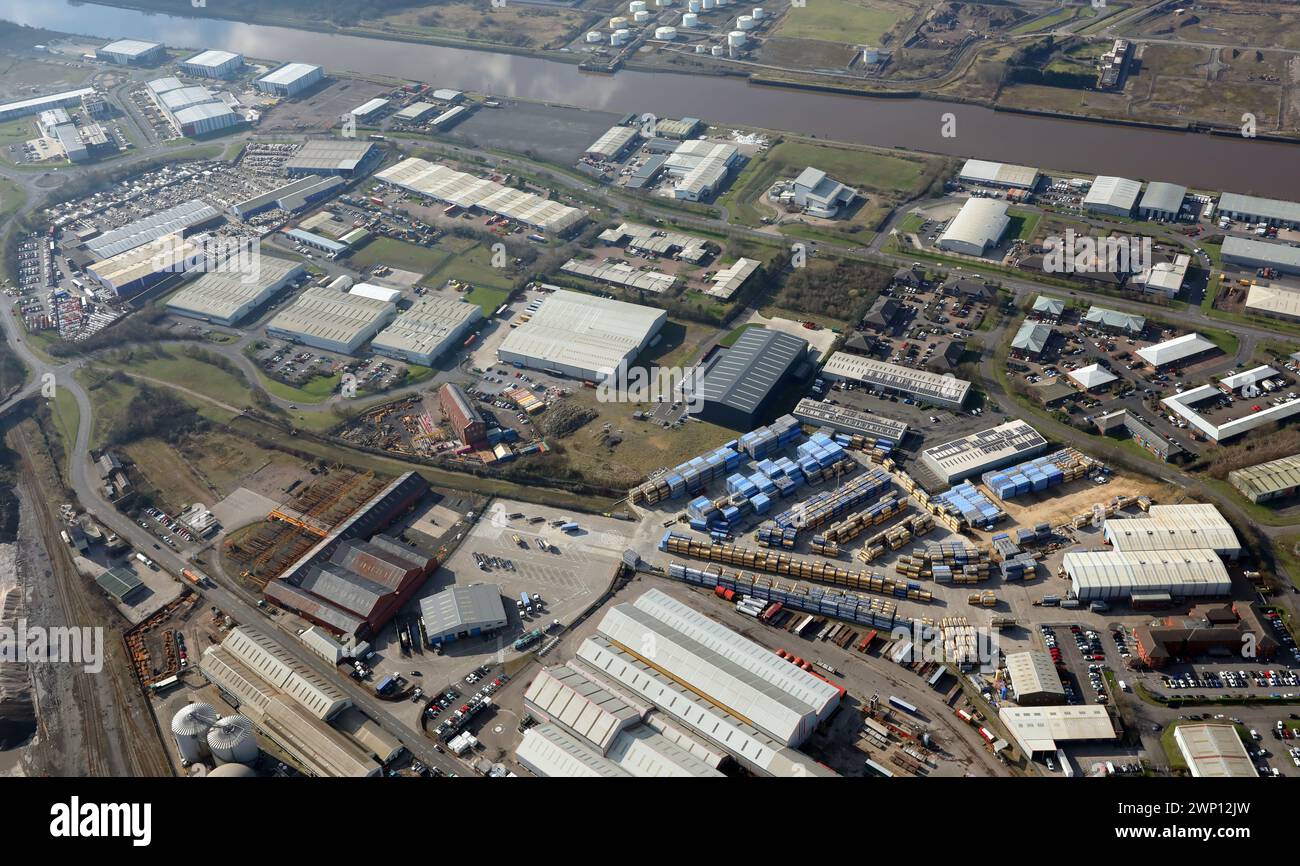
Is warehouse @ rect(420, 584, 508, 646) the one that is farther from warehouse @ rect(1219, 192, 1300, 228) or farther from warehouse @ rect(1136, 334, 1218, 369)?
warehouse @ rect(1219, 192, 1300, 228)

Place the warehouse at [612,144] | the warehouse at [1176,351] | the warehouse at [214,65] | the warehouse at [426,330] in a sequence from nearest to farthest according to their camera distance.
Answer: the warehouse at [1176,351] → the warehouse at [426,330] → the warehouse at [612,144] → the warehouse at [214,65]

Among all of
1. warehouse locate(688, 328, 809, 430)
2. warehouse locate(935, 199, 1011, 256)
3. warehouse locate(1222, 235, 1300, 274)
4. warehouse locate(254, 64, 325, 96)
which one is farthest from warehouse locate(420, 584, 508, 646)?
warehouse locate(254, 64, 325, 96)

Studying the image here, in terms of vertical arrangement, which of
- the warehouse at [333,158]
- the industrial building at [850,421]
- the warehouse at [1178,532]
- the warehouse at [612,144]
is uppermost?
the warehouse at [333,158]

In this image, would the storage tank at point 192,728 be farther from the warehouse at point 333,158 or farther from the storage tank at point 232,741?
the warehouse at point 333,158

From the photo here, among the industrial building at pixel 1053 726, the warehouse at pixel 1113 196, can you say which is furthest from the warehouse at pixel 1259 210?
the industrial building at pixel 1053 726

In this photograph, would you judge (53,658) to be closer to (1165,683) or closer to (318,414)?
(318,414)

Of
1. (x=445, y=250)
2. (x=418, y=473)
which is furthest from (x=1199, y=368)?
(x=445, y=250)
